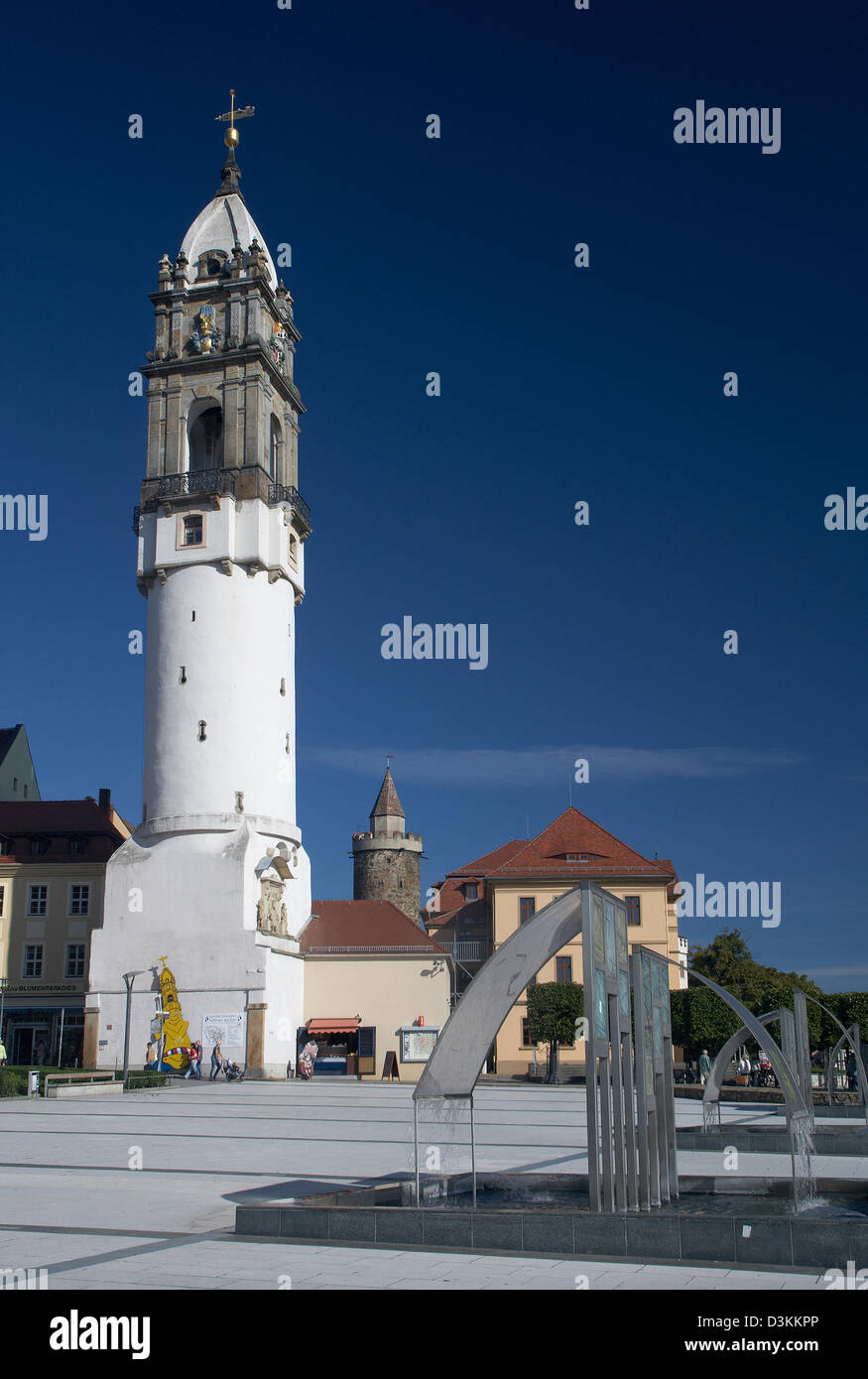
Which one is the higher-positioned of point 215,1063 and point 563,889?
point 563,889

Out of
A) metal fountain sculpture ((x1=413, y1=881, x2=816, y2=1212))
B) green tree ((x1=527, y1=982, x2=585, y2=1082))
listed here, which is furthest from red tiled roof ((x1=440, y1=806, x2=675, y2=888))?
metal fountain sculpture ((x1=413, y1=881, x2=816, y2=1212))

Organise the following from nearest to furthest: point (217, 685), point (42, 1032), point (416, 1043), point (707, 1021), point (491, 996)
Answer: point (491, 996) < point (707, 1021) < point (416, 1043) < point (217, 685) < point (42, 1032)

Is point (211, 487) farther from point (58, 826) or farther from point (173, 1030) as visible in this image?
point (173, 1030)

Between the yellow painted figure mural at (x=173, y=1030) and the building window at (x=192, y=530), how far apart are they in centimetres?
1731

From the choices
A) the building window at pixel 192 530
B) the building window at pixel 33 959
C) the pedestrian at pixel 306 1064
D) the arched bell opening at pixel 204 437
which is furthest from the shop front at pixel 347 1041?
the arched bell opening at pixel 204 437

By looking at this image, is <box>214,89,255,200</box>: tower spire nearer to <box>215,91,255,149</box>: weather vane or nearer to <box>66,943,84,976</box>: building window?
<box>215,91,255,149</box>: weather vane

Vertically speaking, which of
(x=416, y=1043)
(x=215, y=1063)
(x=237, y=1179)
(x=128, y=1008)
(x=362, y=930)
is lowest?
(x=215, y=1063)

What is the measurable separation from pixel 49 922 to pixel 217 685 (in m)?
14.5

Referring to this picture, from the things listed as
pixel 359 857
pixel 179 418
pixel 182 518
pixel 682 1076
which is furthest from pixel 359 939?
pixel 359 857

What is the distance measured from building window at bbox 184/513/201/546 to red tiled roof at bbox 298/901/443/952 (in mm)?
17240

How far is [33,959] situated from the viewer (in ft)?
180

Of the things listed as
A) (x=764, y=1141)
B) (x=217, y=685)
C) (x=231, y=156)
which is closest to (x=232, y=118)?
(x=231, y=156)

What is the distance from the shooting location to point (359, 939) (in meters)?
53.7

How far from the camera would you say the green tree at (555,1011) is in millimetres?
47750
